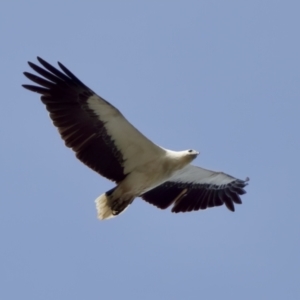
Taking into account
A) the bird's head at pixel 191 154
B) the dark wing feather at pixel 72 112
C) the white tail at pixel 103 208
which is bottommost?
the white tail at pixel 103 208

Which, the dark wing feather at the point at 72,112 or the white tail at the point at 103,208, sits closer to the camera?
the dark wing feather at the point at 72,112

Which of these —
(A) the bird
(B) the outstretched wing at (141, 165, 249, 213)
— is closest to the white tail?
(A) the bird

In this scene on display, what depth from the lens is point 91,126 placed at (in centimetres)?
2184

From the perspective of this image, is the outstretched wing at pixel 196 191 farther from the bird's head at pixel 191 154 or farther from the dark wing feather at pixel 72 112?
the dark wing feather at pixel 72 112

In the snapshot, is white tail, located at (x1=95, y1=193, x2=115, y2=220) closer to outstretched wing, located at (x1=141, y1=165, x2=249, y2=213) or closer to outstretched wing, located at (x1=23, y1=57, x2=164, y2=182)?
outstretched wing, located at (x1=23, y1=57, x2=164, y2=182)

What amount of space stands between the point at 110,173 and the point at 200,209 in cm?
295

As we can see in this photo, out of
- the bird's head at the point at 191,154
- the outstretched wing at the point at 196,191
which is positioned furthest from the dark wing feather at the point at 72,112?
the outstretched wing at the point at 196,191

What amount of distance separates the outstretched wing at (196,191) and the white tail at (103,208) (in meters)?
1.83

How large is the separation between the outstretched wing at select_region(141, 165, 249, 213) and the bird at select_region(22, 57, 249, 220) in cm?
106

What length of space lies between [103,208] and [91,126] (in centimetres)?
170

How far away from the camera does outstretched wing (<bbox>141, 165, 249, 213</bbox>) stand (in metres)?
23.8

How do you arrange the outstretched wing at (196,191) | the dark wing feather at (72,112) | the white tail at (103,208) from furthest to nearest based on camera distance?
the outstretched wing at (196,191) → the white tail at (103,208) → the dark wing feather at (72,112)

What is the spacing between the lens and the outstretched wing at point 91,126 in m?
21.5

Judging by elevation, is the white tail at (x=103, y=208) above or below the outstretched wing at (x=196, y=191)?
below
